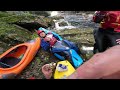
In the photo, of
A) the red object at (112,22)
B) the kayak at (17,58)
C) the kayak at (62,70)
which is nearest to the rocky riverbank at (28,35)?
the kayak at (17,58)

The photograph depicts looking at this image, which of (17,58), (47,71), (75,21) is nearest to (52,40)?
(17,58)

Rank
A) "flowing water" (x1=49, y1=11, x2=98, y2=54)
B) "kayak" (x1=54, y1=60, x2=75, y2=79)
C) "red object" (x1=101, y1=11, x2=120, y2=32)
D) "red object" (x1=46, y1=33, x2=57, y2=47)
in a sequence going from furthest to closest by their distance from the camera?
1. "flowing water" (x1=49, y1=11, x2=98, y2=54)
2. "red object" (x1=46, y1=33, x2=57, y2=47)
3. "red object" (x1=101, y1=11, x2=120, y2=32)
4. "kayak" (x1=54, y1=60, x2=75, y2=79)

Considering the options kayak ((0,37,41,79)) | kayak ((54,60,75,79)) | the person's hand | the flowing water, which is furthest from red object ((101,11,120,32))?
the flowing water

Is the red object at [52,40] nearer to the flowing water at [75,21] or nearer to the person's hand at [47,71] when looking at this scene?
the person's hand at [47,71]

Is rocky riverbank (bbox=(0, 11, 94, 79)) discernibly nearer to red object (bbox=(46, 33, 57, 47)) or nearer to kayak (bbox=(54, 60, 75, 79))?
red object (bbox=(46, 33, 57, 47))

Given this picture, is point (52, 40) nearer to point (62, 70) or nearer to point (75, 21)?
point (62, 70)

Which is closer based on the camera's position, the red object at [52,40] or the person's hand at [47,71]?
the person's hand at [47,71]

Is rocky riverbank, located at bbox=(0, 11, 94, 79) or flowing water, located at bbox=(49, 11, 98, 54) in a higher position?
rocky riverbank, located at bbox=(0, 11, 94, 79)

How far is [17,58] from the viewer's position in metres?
3.64

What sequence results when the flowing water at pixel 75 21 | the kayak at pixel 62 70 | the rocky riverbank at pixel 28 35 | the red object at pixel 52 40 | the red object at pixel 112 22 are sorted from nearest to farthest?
the kayak at pixel 62 70 < the red object at pixel 112 22 < the rocky riverbank at pixel 28 35 < the red object at pixel 52 40 < the flowing water at pixel 75 21

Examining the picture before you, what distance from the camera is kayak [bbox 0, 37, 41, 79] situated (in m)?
3.22

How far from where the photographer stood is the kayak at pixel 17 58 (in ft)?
10.6
